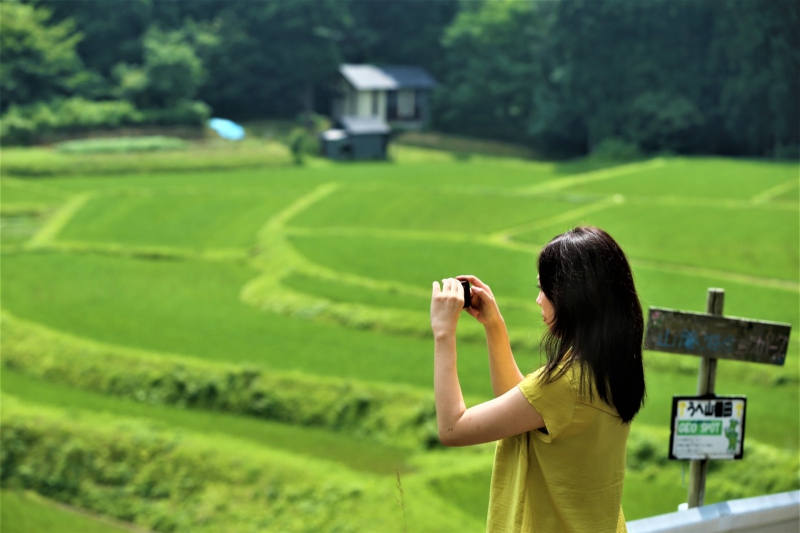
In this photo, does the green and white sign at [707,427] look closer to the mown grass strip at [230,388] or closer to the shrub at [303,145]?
the mown grass strip at [230,388]

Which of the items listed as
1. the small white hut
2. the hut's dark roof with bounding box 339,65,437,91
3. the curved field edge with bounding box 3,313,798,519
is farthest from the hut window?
the curved field edge with bounding box 3,313,798,519

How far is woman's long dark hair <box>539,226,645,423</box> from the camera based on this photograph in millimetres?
1844

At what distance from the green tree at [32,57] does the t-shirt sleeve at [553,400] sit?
27714 mm

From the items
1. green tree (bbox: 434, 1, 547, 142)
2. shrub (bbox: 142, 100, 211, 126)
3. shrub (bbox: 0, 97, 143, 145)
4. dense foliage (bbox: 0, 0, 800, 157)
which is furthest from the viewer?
green tree (bbox: 434, 1, 547, 142)

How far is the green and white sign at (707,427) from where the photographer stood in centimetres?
345

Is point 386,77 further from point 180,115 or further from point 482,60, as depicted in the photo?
point 180,115

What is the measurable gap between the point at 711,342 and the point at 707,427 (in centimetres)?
34

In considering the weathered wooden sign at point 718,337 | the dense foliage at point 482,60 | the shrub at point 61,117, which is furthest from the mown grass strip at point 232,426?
the dense foliage at point 482,60

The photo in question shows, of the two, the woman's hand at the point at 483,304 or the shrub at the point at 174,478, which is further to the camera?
the shrub at the point at 174,478

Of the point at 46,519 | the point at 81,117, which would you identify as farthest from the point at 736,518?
the point at 81,117

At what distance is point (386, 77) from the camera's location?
34125 mm

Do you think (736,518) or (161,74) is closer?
(736,518)

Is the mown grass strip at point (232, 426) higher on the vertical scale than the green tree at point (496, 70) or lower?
lower

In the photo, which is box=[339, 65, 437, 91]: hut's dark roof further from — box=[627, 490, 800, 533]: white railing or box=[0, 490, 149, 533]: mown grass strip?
box=[627, 490, 800, 533]: white railing
